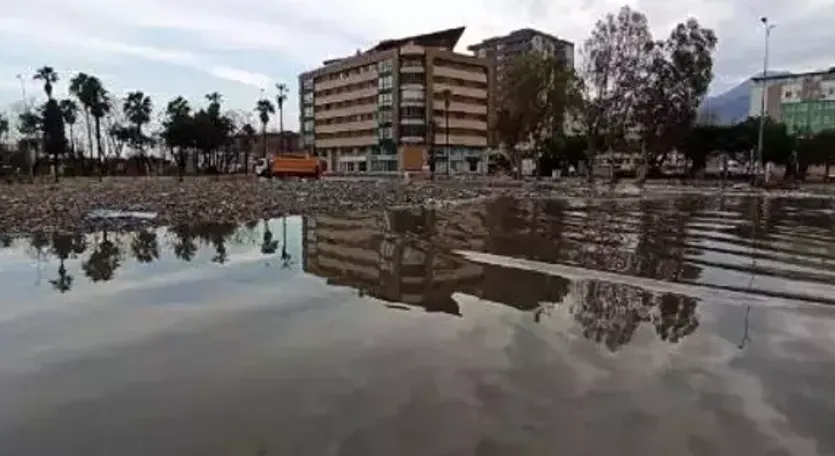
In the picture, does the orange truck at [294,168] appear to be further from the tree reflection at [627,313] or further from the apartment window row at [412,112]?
the apartment window row at [412,112]

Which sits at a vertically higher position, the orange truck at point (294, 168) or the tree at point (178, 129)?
the tree at point (178, 129)

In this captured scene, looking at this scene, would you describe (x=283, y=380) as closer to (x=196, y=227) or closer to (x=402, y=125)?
(x=196, y=227)

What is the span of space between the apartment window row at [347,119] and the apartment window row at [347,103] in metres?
1.93

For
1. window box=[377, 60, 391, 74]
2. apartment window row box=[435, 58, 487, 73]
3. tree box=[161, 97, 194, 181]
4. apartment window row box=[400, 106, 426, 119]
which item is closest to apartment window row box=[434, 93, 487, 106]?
apartment window row box=[400, 106, 426, 119]

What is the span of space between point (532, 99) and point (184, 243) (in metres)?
46.0

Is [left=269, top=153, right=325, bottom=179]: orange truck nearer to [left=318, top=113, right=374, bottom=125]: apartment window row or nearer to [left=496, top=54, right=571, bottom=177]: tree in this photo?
[left=496, top=54, right=571, bottom=177]: tree

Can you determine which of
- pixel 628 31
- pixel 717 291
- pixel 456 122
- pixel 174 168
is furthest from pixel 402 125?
pixel 717 291

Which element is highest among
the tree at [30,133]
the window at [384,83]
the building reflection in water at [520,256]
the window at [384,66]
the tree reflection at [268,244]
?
the window at [384,66]

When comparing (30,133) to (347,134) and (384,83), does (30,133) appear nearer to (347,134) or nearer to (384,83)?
(384,83)

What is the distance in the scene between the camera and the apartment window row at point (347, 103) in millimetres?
118181

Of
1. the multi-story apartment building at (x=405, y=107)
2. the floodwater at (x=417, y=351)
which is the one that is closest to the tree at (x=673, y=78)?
the floodwater at (x=417, y=351)

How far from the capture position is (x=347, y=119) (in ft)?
410

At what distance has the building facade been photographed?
364 feet

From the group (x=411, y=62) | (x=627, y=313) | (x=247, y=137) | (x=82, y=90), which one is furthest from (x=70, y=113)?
(x=627, y=313)
